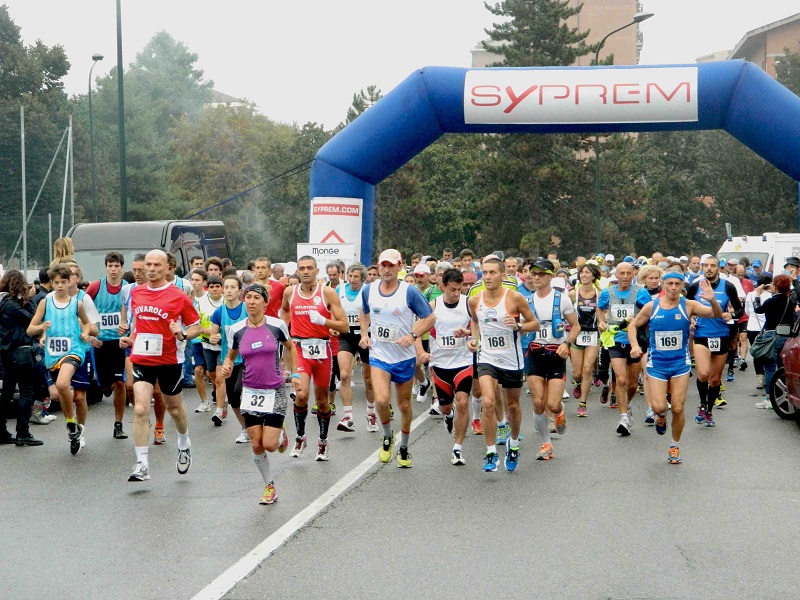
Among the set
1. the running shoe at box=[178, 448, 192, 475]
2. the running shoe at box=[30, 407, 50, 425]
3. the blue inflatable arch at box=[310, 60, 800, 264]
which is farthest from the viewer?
the blue inflatable arch at box=[310, 60, 800, 264]

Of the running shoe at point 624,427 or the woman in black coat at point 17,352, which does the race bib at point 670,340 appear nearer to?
the running shoe at point 624,427

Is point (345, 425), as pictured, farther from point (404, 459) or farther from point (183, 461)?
point (183, 461)

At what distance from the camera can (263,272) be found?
14438 millimetres

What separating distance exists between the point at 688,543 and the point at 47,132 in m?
58.3

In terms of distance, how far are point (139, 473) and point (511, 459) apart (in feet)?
10.4

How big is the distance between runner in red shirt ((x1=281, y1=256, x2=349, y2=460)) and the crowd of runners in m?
0.01

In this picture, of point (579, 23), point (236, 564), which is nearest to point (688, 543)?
point (236, 564)

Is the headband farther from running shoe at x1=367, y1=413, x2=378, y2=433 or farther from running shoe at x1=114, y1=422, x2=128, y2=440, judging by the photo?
running shoe at x1=114, y1=422, x2=128, y2=440

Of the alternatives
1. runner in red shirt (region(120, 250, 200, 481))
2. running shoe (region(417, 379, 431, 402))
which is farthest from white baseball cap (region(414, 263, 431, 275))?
runner in red shirt (region(120, 250, 200, 481))

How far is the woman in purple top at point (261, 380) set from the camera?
9070mm

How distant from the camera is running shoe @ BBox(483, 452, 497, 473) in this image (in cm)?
1044

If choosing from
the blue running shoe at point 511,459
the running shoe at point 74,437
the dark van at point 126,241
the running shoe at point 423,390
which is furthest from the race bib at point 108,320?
the dark van at point 126,241

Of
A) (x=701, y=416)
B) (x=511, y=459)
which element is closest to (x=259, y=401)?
(x=511, y=459)

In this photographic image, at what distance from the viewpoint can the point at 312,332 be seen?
1153 centimetres
